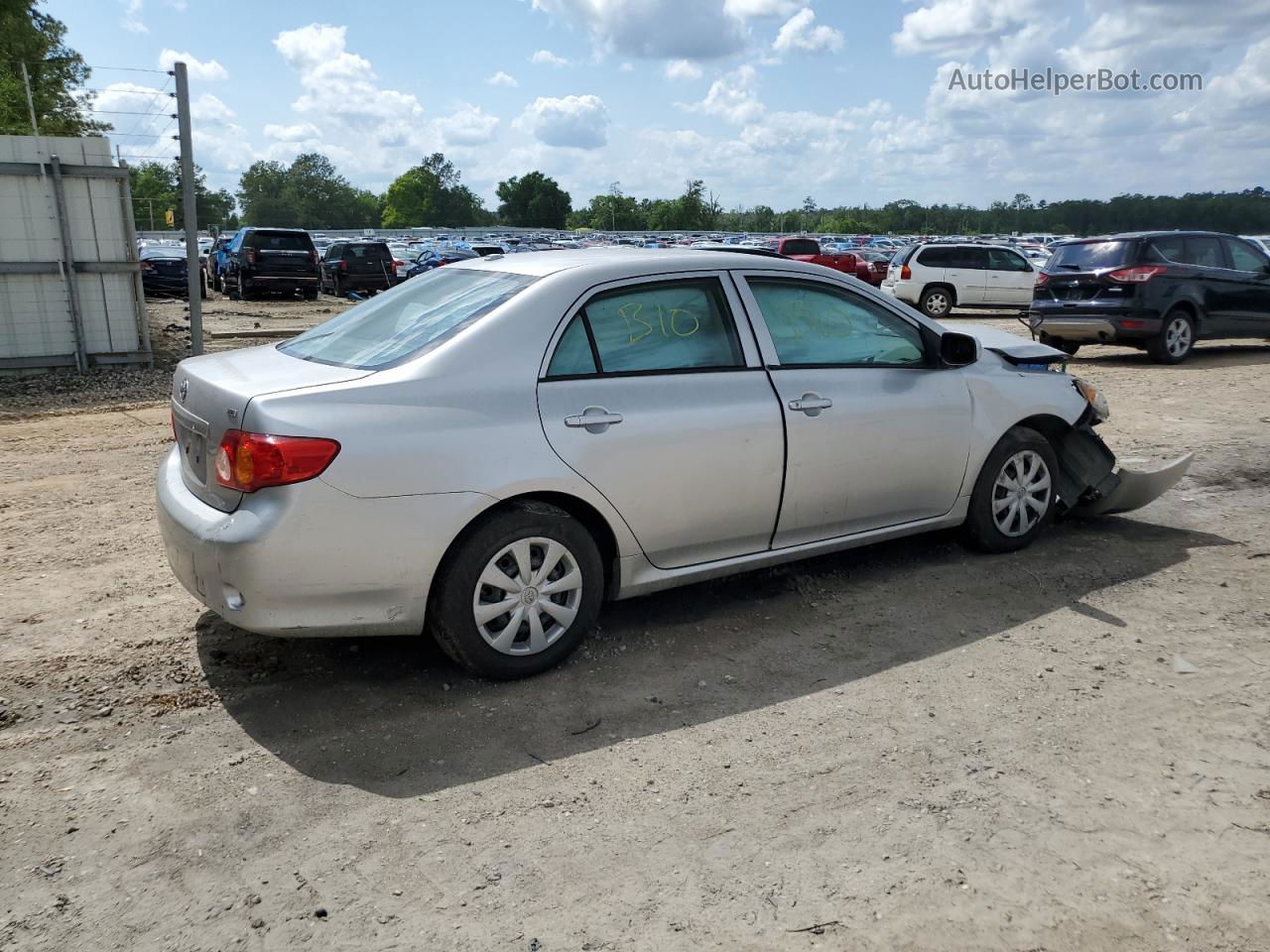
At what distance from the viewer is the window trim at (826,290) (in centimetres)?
477

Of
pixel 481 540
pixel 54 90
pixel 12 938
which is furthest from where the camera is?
pixel 54 90

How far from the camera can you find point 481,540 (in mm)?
3914

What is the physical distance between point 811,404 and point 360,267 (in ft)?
89.2

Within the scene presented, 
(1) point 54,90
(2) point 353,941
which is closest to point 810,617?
(2) point 353,941

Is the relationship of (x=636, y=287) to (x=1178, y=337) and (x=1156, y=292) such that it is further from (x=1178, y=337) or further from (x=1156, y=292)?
(x=1178, y=337)

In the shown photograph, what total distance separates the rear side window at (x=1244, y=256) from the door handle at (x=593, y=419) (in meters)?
13.2

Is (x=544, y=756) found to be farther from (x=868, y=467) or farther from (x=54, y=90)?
(x=54, y=90)

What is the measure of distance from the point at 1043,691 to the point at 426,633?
2.60 m

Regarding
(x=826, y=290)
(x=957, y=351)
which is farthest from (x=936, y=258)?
(x=826, y=290)

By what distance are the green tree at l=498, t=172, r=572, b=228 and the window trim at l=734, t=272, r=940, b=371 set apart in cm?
13190

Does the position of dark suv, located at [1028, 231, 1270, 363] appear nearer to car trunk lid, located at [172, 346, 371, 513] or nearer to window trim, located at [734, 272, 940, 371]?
window trim, located at [734, 272, 940, 371]

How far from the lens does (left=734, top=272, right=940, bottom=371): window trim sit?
15.6 feet

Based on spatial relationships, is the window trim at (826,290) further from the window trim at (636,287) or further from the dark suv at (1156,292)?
the dark suv at (1156,292)

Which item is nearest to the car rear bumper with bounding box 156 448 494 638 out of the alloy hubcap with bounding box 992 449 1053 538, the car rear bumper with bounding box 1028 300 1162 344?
the alloy hubcap with bounding box 992 449 1053 538
